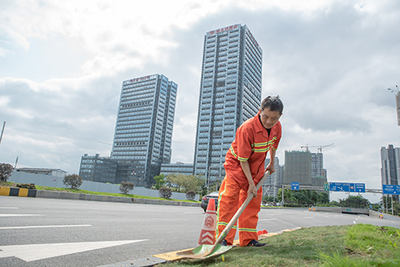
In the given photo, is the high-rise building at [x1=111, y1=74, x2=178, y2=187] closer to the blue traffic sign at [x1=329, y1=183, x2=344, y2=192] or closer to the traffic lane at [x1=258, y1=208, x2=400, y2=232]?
the blue traffic sign at [x1=329, y1=183, x2=344, y2=192]

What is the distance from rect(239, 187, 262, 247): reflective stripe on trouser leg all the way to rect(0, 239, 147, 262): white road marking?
1681 mm

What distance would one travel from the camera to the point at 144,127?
503 feet

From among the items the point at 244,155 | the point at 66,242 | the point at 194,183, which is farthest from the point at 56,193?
the point at 194,183

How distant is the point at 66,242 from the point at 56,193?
13.1 meters

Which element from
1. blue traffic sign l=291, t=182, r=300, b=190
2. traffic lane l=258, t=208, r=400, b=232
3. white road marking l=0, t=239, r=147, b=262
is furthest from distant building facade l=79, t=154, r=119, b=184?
white road marking l=0, t=239, r=147, b=262

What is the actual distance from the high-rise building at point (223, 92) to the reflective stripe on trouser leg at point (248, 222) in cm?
10661

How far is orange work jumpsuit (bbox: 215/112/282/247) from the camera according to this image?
3332 mm

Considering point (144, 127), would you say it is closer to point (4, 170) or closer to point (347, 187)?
point (347, 187)

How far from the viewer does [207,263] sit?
2486mm

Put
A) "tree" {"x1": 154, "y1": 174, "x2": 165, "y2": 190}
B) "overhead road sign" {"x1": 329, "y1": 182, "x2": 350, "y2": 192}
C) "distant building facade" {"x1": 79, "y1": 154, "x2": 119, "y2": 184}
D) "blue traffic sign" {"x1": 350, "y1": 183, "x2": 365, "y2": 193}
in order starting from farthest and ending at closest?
1. "distant building facade" {"x1": 79, "y1": 154, "x2": 119, "y2": 184}
2. "tree" {"x1": 154, "y1": 174, "x2": 165, "y2": 190}
3. "overhead road sign" {"x1": 329, "y1": 182, "x2": 350, "y2": 192}
4. "blue traffic sign" {"x1": 350, "y1": 183, "x2": 365, "y2": 193}

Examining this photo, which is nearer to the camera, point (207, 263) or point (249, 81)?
point (207, 263)

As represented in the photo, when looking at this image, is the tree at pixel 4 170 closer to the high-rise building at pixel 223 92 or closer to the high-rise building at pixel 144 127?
the high-rise building at pixel 223 92

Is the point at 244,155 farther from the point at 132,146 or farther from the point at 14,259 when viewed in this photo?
the point at 132,146

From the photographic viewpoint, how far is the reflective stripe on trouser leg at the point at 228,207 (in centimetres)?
328
